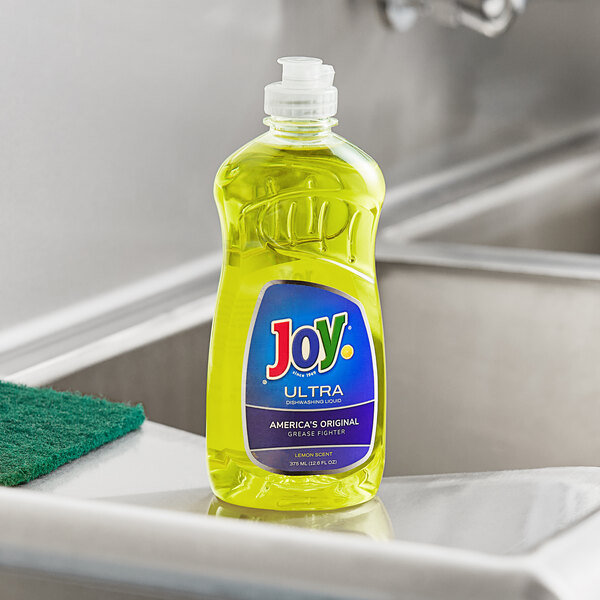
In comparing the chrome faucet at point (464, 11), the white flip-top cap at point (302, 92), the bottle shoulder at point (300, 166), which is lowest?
the bottle shoulder at point (300, 166)

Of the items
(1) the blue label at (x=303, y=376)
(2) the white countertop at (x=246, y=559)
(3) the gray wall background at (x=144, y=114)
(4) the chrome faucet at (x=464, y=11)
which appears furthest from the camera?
(4) the chrome faucet at (x=464, y=11)

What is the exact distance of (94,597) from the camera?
14.0 inches

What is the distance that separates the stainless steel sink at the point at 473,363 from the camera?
832mm

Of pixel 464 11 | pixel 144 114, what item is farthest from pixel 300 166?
pixel 464 11

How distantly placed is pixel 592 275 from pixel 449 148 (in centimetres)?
52

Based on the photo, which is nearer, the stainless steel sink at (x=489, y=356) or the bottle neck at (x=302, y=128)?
the bottle neck at (x=302, y=128)

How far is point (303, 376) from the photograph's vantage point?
0.47 meters

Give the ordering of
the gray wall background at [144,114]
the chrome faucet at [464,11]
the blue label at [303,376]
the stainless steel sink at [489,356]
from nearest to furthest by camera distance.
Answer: the blue label at [303,376] → the gray wall background at [144,114] → the stainless steel sink at [489,356] → the chrome faucet at [464,11]

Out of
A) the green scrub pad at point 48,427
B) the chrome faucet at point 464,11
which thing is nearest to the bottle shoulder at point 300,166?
the green scrub pad at point 48,427

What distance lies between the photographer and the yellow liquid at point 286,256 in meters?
0.48

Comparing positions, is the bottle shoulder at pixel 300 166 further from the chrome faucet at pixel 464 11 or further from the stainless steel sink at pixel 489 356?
the chrome faucet at pixel 464 11

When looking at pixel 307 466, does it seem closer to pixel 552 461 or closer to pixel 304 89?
pixel 304 89

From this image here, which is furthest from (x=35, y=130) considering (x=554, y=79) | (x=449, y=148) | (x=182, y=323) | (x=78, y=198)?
(x=554, y=79)

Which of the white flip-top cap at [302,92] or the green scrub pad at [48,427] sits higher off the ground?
the white flip-top cap at [302,92]
